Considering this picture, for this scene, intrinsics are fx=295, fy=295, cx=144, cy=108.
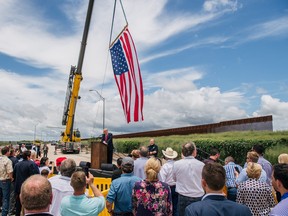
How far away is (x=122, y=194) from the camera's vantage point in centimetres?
419

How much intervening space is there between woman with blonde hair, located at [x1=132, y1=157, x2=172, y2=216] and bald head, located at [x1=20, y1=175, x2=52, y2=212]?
1.77 meters

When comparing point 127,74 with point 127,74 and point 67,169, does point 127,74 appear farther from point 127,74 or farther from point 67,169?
point 67,169

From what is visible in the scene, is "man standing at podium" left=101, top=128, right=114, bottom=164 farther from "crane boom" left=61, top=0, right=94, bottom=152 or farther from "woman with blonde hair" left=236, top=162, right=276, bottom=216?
"crane boom" left=61, top=0, right=94, bottom=152

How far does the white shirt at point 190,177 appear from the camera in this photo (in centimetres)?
501

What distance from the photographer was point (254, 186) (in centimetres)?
413

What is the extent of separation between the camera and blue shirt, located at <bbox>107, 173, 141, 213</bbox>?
13.7ft

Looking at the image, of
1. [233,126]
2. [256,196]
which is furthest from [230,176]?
[233,126]

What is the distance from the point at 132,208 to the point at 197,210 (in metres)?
1.85

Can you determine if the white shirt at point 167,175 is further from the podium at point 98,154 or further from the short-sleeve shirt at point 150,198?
the podium at point 98,154

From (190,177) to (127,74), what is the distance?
687cm

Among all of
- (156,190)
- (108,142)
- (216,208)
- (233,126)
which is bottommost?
(156,190)

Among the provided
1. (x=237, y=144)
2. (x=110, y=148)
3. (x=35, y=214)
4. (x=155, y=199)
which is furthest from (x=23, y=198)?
(x=237, y=144)

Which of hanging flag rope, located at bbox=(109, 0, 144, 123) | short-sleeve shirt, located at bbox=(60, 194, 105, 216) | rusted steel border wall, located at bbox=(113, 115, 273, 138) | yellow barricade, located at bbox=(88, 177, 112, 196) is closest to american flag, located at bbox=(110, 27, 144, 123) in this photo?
hanging flag rope, located at bbox=(109, 0, 144, 123)

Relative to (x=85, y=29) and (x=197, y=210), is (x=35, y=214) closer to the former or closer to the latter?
(x=197, y=210)
